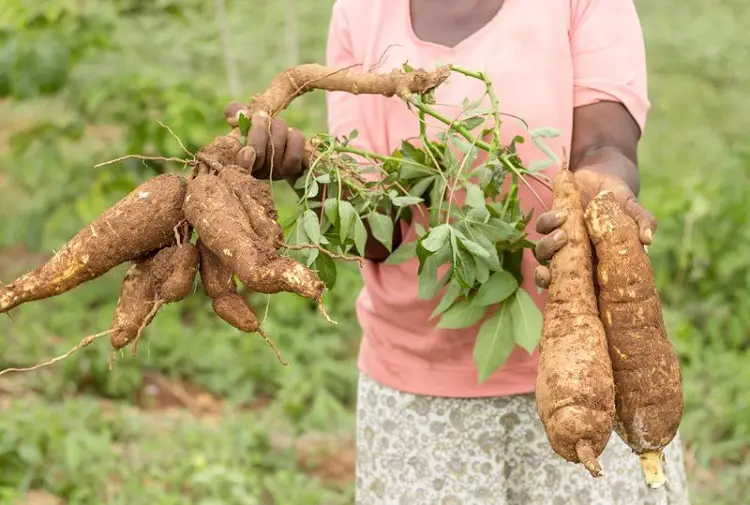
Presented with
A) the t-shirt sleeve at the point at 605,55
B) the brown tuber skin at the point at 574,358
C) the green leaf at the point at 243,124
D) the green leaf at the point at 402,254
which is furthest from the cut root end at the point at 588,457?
the green leaf at the point at 243,124

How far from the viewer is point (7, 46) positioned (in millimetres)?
3309

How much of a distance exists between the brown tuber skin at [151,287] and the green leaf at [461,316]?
393 mm

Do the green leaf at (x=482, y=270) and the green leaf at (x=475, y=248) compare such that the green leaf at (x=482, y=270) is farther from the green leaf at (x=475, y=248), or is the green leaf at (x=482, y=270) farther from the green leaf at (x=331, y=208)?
the green leaf at (x=331, y=208)

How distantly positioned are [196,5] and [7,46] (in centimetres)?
81

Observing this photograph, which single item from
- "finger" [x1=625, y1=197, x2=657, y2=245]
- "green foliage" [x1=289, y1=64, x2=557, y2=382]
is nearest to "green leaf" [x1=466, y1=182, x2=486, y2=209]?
"green foliage" [x1=289, y1=64, x2=557, y2=382]

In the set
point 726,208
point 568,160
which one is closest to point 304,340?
point 726,208

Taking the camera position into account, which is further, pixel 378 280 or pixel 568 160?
pixel 378 280

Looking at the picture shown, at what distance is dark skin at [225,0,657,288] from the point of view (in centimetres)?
139

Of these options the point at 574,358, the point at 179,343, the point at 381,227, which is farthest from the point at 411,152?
the point at 179,343

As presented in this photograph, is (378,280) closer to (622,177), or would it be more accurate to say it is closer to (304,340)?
(622,177)

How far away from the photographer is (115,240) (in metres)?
1.42

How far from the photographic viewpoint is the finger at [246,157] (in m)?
1.44

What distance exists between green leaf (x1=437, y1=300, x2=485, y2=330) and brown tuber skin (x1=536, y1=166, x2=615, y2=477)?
0.58 ft

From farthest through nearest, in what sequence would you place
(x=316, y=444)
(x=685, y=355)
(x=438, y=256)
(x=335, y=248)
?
1. (x=685, y=355)
2. (x=316, y=444)
3. (x=335, y=248)
4. (x=438, y=256)
